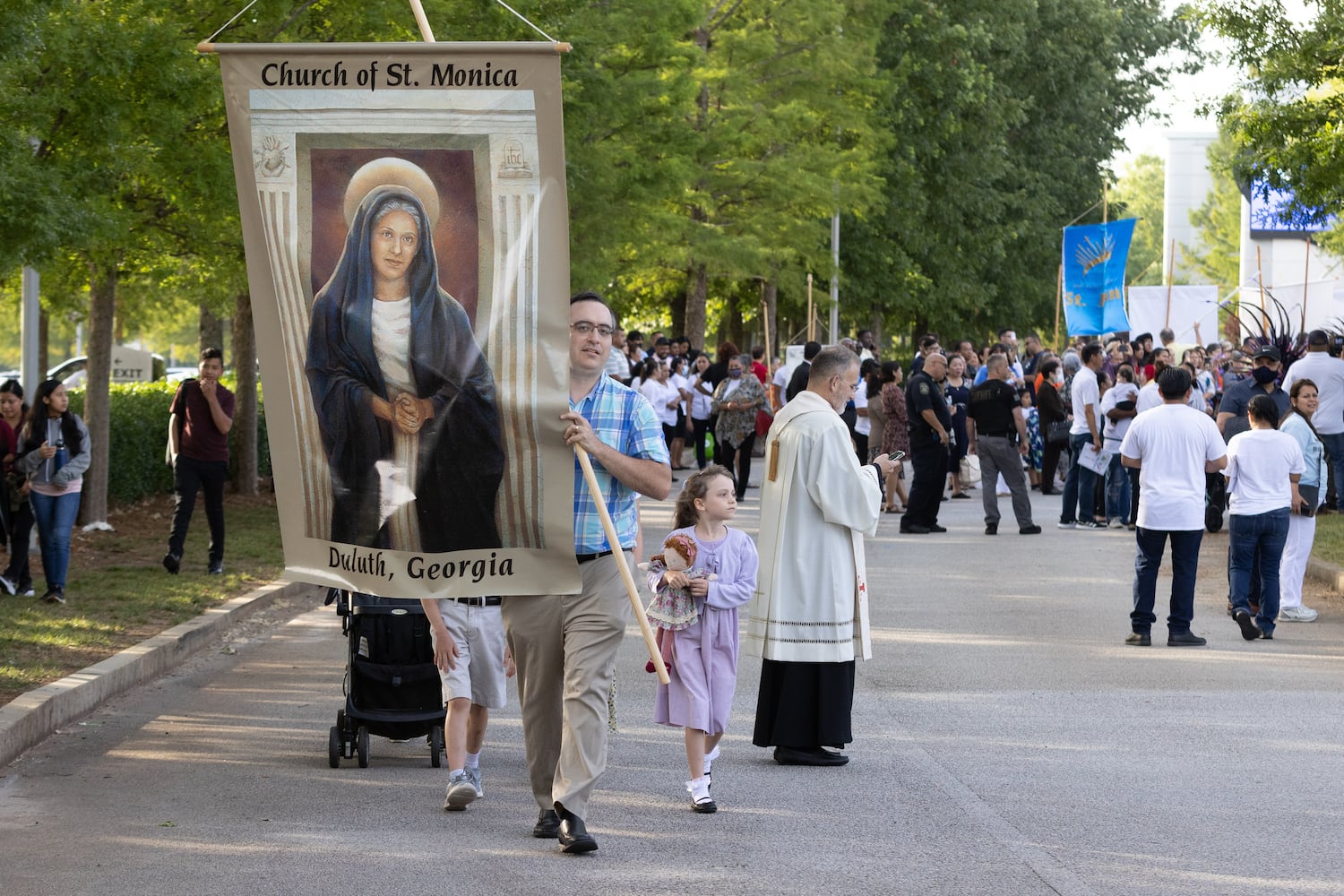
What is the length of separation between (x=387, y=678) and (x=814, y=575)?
6.62 feet

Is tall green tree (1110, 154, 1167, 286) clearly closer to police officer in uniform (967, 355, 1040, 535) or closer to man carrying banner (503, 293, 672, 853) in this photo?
police officer in uniform (967, 355, 1040, 535)

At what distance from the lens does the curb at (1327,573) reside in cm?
1460

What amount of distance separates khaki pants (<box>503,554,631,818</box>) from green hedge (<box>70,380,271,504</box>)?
14251mm

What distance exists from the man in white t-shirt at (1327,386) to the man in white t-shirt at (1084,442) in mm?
2010

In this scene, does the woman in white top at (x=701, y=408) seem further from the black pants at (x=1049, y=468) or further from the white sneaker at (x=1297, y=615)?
the white sneaker at (x=1297, y=615)

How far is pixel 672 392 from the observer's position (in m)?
25.2

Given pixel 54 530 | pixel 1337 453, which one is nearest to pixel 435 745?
pixel 54 530

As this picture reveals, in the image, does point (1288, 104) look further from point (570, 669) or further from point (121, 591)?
point (570, 669)

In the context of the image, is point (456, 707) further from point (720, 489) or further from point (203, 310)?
point (203, 310)

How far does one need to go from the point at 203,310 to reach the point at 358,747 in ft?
64.1

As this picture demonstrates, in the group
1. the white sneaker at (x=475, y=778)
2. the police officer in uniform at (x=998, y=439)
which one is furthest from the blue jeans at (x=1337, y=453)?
the white sneaker at (x=475, y=778)

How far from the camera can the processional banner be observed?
20.2 ft

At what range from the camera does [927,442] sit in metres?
19.0

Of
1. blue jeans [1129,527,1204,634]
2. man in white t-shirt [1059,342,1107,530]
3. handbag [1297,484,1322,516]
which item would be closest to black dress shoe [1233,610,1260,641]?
blue jeans [1129,527,1204,634]
